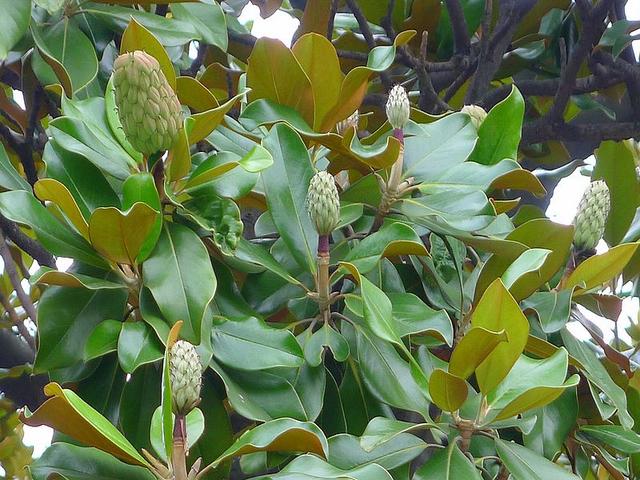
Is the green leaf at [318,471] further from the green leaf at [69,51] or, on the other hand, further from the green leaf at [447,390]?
the green leaf at [69,51]

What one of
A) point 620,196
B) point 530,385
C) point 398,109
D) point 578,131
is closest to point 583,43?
point 578,131

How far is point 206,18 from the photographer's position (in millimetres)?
1319

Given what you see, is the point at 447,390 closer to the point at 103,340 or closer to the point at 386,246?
the point at 386,246

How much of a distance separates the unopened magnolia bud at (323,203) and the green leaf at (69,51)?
0.37 meters

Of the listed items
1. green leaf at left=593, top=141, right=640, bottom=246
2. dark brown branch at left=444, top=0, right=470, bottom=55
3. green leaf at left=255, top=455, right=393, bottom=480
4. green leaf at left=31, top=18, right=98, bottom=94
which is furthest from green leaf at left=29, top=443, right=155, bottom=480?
dark brown branch at left=444, top=0, right=470, bottom=55

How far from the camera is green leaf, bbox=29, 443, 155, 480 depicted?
0.82m

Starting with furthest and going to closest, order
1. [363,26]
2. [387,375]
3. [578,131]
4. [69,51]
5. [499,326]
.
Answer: [578,131] < [363,26] < [69,51] < [387,375] < [499,326]

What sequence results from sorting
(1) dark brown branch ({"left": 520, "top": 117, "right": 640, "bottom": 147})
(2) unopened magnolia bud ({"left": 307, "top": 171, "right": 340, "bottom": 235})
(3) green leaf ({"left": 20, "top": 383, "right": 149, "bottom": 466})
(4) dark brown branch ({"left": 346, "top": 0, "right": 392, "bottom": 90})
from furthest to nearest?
1. (1) dark brown branch ({"left": 520, "top": 117, "right": 640, "bottom": 147})
2. (4) dark brown branch ({"left": 346, "top": 0, "right": 392, "bottom": 90})
3. (2) unopened magnolia bud ({"left": 307, "top": 171, "right": 340, "bottom": 235})
4. (3) green leaf ({"left": 20, "top": 383, "right": 149, "bottom": 466})

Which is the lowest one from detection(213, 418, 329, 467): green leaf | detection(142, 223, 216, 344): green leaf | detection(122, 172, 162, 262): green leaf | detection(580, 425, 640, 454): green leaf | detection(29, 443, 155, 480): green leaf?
detection(580, 425, 640, 454): green leaf

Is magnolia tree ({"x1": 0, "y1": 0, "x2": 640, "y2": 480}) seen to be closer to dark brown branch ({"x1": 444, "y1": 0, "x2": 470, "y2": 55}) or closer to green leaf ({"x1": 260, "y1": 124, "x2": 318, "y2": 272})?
green leaf ({"x1": 260, "y1": 124, "x2": 318, "y2": 272})

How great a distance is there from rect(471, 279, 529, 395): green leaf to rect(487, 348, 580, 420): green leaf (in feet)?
0.05

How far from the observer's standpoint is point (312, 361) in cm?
96

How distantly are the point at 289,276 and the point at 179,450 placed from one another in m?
0.29

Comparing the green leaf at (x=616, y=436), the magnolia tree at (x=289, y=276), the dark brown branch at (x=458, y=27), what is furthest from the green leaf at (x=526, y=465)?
the dark brown branch at (x=458, y=27)
